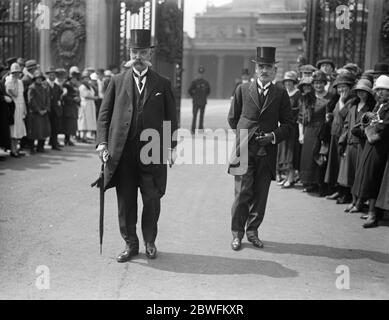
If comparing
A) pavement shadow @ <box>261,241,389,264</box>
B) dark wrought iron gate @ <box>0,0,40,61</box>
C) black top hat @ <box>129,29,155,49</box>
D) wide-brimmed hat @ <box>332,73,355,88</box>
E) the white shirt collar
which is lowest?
pavement shadow @ <box>261,241,389,264</box>

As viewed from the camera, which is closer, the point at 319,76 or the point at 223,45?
the point at 319,76

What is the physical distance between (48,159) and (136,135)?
736 cm

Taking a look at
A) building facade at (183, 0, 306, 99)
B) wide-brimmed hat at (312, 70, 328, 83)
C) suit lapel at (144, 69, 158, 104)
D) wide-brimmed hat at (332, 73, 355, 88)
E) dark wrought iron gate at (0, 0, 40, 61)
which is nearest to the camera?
suit lapel at (144, 69, 158, 104)

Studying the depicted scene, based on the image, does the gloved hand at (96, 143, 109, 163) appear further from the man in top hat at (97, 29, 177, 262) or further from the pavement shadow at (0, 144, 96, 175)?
the pavement shadow at (0, 144, 96, 175)

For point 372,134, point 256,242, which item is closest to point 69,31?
point 372,134

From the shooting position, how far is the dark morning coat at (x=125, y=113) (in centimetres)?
556

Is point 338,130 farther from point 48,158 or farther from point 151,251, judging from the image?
point 48,158

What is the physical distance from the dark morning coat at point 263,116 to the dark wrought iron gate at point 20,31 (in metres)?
12.0

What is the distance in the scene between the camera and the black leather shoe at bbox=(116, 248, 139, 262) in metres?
5.55

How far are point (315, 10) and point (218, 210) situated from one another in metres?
8.15

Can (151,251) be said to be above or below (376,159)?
below

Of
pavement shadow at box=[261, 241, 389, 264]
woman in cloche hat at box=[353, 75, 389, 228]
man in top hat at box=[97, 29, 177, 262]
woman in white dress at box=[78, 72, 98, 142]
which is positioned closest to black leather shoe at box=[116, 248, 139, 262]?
man in top hat at box=[97, 29, 177, 262]

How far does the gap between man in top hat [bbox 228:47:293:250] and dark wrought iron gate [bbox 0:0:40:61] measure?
12.1 metres

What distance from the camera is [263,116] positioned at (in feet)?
20.4
